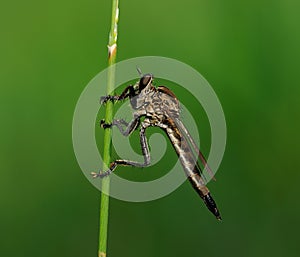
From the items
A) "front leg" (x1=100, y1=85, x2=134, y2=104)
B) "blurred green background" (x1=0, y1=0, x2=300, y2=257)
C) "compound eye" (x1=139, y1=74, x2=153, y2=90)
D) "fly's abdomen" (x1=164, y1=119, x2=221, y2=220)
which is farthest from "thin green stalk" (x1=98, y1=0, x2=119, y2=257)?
"blurred green background" (x1=0, y1=0, x2=300, y2=257)

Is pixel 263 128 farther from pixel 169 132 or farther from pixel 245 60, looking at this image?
pixel 169 132

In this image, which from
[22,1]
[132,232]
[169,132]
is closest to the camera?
[169,132]

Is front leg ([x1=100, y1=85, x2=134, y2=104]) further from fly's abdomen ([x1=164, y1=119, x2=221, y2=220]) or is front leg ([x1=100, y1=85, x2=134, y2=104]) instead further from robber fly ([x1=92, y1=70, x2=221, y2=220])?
fly's abdomen ([x1=164, y1=119, x2=221, y2=220])

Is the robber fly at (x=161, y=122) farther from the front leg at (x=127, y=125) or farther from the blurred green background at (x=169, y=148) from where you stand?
the blurred green background at (x=169, y=148)

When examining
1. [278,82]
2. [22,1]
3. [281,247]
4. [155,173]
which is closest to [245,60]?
[278,82]

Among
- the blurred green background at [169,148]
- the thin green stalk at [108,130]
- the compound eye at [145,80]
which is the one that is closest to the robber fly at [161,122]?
the compound eye at [145,80]
